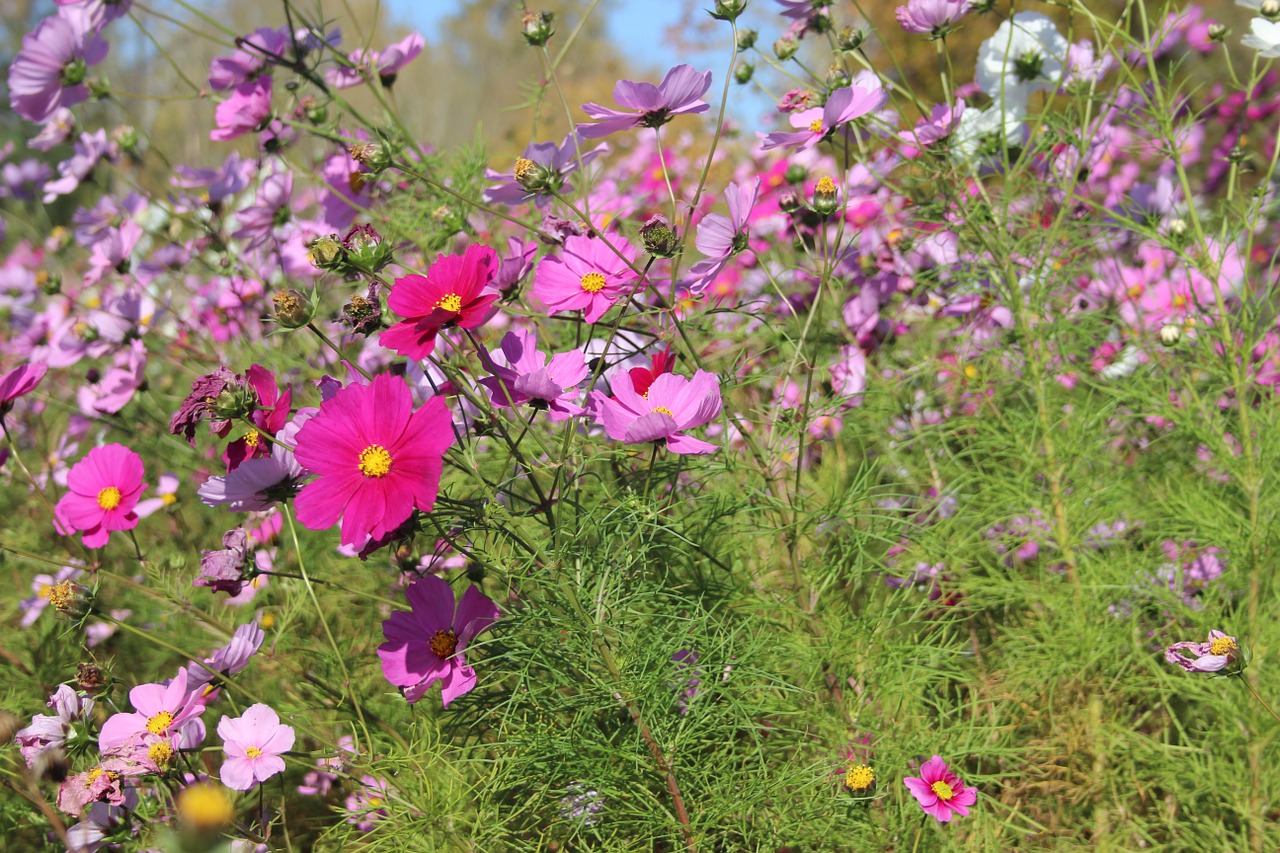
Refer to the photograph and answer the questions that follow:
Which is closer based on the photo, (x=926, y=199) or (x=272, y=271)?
(x=926, y=199)

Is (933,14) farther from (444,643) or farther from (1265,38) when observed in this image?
(444,643)

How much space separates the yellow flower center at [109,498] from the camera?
1.07m

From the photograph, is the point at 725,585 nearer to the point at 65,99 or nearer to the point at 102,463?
the point at 102,463

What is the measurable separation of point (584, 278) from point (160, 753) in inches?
23.2

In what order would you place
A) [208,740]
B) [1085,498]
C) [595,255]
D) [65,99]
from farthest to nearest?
A: [65,99]
[208,740]
[1085,498]
[595,255]

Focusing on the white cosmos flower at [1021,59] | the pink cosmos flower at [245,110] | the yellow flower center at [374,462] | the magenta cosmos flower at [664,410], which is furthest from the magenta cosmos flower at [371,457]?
the white cosmos flower at [1021,59]

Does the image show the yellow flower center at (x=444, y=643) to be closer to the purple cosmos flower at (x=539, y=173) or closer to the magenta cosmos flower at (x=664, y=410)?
the magenta cosmos flower at (x=664, y=410)

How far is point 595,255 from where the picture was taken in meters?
0.92

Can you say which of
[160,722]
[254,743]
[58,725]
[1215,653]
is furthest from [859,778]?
[58,725]

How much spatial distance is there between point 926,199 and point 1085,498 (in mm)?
483

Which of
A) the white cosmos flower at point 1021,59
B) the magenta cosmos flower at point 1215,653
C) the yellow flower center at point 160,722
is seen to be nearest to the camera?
the magenta cosmos flower at point 1215,653

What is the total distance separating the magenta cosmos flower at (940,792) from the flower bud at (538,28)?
860mm

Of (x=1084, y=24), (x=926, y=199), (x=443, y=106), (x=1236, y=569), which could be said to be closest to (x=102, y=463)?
(x=926, y=199)

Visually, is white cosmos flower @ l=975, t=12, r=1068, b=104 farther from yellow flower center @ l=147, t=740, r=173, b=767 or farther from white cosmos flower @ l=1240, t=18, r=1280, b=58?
yellow flower center @ l=147, t=740, r=173, b=767
